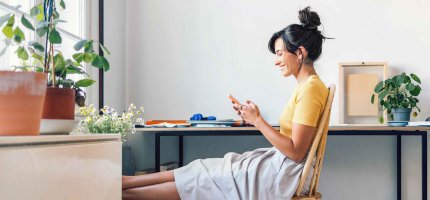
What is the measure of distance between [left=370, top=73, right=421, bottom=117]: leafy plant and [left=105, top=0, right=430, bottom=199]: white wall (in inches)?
6.5

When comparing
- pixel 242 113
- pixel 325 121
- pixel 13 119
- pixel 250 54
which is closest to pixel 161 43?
pixel 250 54

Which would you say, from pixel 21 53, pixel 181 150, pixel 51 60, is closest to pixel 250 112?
pixel 51 60

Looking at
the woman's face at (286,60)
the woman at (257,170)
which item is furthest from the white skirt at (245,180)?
the woman's face at (286,60)

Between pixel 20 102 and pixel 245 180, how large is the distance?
3.24ft

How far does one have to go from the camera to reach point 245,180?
6.00ft

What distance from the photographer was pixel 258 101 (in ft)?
10.8

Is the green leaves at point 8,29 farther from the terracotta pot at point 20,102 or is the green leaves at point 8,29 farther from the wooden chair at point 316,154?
the wooden chair at point 316,154

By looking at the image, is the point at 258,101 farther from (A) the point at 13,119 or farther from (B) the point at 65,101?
(A) the point at 13,119

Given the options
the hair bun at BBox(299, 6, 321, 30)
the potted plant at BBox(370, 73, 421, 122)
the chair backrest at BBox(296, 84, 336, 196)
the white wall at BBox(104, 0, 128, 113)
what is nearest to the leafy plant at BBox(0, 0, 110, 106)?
the chair backrest at BBox(296, 84, 336, 196)

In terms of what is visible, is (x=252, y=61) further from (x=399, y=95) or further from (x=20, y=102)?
(x=20, y=102)

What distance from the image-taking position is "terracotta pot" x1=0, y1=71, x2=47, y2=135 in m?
1.00

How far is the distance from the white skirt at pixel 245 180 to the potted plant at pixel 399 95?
50.9 inches

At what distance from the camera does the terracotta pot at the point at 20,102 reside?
100 centimetres

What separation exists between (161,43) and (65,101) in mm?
2144
